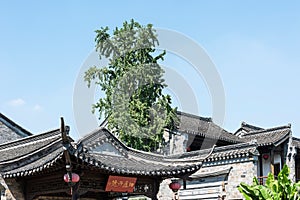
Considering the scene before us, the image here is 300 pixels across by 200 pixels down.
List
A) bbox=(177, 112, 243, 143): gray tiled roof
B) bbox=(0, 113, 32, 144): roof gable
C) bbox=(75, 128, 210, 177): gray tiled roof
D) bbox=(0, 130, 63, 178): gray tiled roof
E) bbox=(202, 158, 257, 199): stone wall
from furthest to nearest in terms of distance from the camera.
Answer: bbox=(177, 112, 243, 143): gray tiled roof < bbox=(0, 113, 32, 144): roof gable < bbox=(202, 158, 257, 199): stone wall < bbox=(75, 128, 210, 177): gray tiled roof < bbox=(0, 130, 63, 178): gray tiled roof

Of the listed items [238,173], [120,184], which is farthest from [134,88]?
[120,184]

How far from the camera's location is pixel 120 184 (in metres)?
11.1

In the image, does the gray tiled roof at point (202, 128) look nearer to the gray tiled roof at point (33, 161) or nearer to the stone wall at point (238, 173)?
the stone wall at point (238, 173)

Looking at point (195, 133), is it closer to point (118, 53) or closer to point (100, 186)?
point (118, 53)

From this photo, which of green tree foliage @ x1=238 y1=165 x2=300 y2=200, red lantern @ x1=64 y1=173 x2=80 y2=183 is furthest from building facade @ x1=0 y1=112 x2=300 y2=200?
green tree foliage @ x1=238 y1=165 x2=300 y2=200

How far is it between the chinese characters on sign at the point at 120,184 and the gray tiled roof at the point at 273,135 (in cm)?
998

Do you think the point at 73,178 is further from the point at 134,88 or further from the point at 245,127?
the point at 245,127

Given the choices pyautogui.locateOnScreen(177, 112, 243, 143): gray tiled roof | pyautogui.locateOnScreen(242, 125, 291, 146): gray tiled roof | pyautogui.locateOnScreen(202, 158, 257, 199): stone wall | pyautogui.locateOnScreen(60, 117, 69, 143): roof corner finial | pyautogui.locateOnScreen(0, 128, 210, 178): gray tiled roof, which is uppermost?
pyautogui.locateOnScreen(177, 112, 243, 143): gray tiled roof

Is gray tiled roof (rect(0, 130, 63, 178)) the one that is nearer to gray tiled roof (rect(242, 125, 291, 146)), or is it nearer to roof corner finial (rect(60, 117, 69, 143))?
roof corner finial (rect(60, 117, 69, 143))

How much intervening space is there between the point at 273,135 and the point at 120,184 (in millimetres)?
11702

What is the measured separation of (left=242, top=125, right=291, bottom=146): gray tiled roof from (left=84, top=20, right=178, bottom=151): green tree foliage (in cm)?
448

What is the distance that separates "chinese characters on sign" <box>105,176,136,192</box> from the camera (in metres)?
10.9

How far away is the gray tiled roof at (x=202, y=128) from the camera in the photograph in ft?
71.7

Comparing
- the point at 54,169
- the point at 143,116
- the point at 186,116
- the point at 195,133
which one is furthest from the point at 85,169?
the point at 186,116
